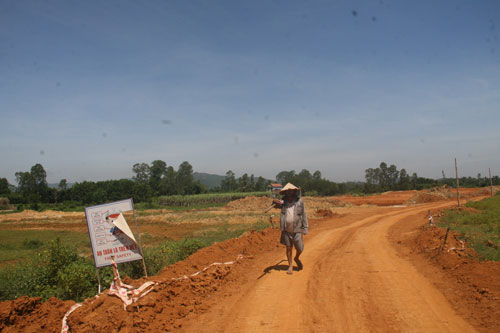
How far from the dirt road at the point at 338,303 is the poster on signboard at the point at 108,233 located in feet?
6.96

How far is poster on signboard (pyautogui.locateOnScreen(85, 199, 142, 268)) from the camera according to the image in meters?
6.46

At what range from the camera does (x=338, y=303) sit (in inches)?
225

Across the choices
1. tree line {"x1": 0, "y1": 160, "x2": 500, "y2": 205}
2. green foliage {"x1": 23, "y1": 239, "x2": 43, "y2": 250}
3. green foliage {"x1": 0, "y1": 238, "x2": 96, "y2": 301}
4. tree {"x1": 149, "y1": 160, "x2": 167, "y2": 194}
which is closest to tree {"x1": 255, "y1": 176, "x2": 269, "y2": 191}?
tree line {"x1": 0, "y1": 160, "x2": 500, "y2": 205}

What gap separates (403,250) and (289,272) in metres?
4.87

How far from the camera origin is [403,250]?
1059 cm

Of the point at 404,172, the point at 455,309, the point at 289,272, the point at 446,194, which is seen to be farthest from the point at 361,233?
the point at 404,172

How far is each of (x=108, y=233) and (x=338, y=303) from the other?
4495 mm

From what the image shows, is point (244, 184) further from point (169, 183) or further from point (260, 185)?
point (169, 183)

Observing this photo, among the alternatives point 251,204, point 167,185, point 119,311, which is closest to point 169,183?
point 167,185

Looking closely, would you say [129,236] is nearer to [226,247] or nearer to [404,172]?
[226,247]

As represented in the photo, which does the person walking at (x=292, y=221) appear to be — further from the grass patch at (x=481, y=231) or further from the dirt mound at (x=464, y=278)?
the grass patch at (x=481, y=231)

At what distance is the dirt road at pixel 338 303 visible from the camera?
4.91 m

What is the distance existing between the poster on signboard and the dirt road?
6.96 ft

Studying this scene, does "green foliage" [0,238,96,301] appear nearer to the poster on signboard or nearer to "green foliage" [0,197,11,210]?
the poster on signboard
